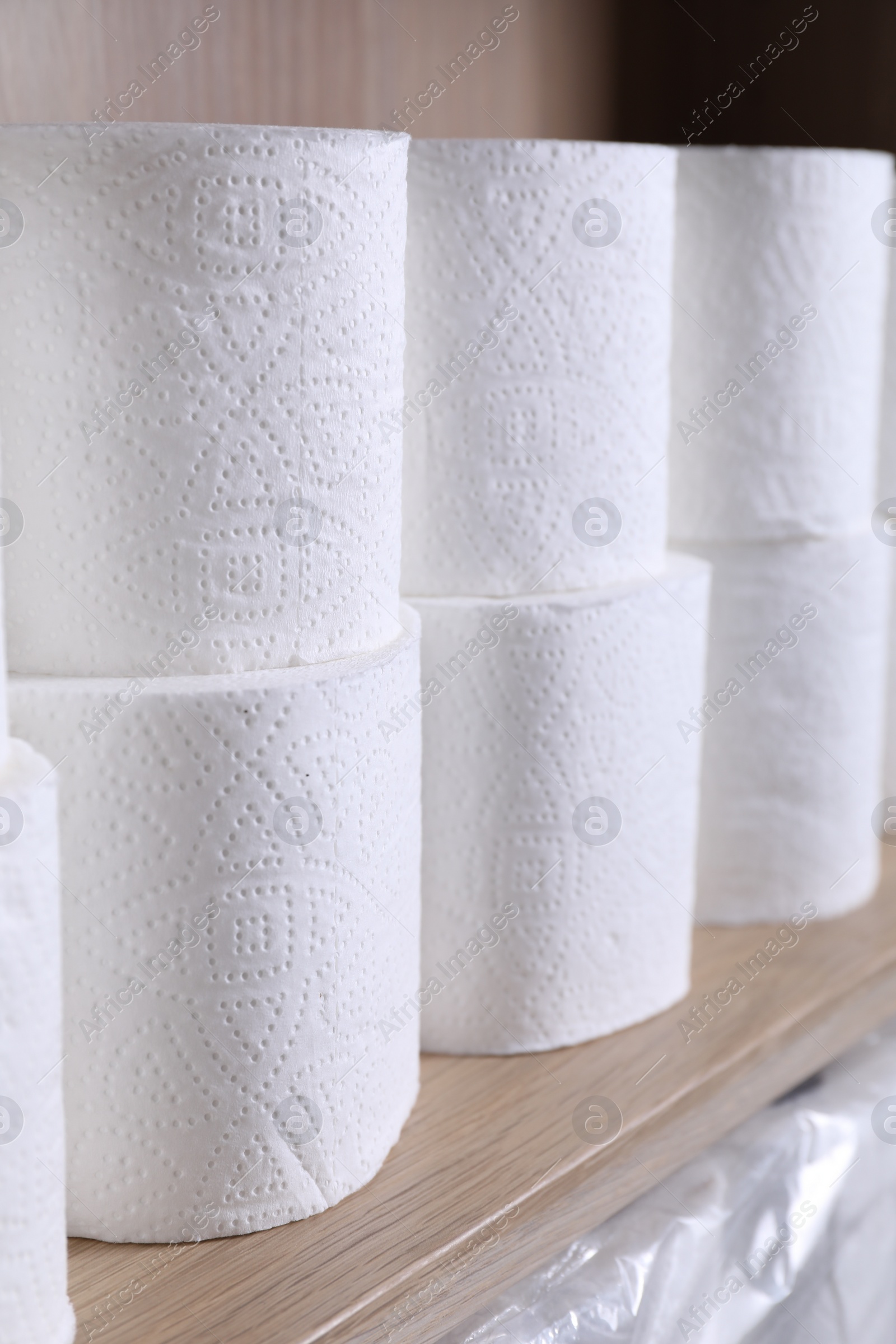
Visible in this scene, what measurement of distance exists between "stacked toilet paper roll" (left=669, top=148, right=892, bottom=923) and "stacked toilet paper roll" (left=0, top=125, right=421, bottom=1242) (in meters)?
0.30

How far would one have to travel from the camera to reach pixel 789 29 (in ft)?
3.78

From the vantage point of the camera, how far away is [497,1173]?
668mm

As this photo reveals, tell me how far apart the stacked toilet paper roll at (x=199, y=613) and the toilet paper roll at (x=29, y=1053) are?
5cm

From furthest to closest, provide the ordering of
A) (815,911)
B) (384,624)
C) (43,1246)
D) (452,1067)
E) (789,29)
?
(789,29) → (815,911) → (452,1067) → (384,624) → (43,1246)

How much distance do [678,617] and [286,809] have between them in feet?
0.98

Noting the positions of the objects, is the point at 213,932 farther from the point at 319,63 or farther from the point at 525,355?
the point at 319,63

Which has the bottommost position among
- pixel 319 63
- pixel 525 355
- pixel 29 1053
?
pixel 29 1053

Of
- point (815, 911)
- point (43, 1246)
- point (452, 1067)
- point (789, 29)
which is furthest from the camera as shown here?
point (789, 29)

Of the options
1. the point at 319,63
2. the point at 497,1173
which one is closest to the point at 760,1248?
the point at 497,1173

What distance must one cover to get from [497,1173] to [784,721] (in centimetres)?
38

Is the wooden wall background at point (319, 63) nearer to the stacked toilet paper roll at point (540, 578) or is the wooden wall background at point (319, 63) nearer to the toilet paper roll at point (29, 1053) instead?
the stacked toilet paper roll at point (540, 578)

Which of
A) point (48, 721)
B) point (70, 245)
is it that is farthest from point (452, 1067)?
point (70, 245)

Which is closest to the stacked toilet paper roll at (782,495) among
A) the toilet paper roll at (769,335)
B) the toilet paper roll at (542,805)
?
the toilet paper roll at (769,335)

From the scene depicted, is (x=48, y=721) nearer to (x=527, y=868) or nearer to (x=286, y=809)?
(x=286, y=809)
